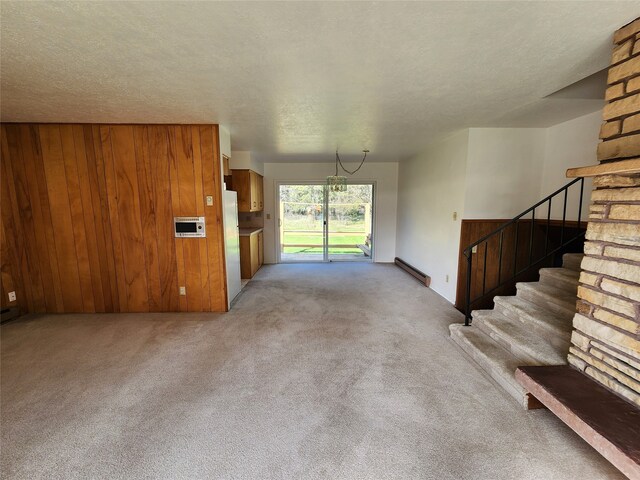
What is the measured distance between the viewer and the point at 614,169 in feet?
4.86

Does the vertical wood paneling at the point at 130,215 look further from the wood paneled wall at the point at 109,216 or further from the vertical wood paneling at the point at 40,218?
the vertical wood paneling at the point at 40,218

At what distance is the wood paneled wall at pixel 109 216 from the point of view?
3.40 metres

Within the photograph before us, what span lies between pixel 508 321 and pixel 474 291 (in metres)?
1.27

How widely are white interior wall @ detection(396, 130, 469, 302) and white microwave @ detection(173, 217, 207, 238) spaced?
12.0 ft

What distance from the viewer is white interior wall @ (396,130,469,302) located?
12.8 feet

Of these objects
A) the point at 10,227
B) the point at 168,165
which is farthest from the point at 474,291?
the point at 10,227

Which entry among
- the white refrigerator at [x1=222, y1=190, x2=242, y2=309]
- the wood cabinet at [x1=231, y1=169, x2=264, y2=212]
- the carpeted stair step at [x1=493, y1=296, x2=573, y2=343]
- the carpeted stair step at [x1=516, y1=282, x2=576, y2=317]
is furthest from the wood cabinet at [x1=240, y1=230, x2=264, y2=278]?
the carpeted stair step at [x1=516, y1=282, x2=576, y2=317]

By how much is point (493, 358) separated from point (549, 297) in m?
0.93

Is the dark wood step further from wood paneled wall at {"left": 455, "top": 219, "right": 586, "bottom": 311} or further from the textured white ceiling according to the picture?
the textured white ceiling

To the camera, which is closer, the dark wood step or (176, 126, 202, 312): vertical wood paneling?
the dark wood step

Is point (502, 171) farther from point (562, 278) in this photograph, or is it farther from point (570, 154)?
point (562, 278)

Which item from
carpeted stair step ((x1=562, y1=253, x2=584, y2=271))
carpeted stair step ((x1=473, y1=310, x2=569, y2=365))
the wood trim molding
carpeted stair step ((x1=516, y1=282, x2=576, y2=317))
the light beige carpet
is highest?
the wood trim molding

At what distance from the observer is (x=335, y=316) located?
356cm

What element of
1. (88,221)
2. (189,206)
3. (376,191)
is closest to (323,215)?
(376,191)
